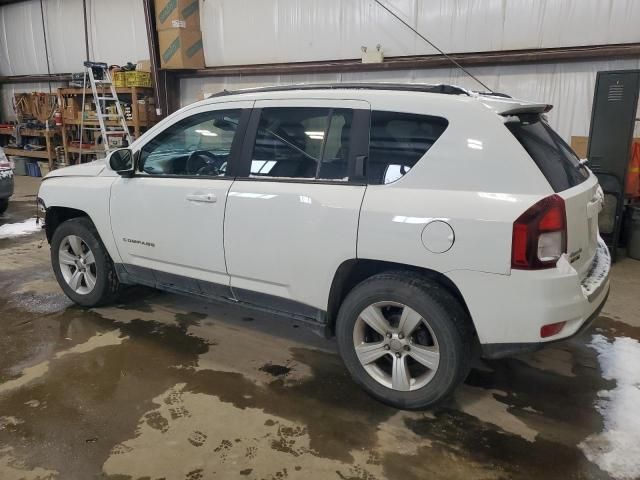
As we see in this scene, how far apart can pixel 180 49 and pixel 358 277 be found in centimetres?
745

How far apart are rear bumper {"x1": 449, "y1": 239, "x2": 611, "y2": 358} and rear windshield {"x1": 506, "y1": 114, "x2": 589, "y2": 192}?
16.3 inches

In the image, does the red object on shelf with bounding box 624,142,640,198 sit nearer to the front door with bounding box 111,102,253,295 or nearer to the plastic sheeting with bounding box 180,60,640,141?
the plastic sheeting with bounding box 180,60,640,141

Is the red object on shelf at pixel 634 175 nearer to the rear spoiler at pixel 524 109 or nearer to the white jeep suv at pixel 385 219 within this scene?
the white jeep suv at pixel 385 219

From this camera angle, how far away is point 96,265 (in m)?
3.97

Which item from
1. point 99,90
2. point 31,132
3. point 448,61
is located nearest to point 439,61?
point 448,61

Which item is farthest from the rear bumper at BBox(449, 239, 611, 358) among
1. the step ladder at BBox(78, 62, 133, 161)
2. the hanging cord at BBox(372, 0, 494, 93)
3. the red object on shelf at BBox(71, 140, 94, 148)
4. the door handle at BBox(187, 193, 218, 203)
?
the red object on shelf at BBox(71, 140, 94, 148)

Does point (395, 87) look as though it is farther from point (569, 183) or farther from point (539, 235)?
point (539, 235)

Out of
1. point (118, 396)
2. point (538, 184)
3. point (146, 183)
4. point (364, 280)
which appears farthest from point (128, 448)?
point (538, 184)

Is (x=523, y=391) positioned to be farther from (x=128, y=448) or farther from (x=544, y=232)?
(x=128, y=448)

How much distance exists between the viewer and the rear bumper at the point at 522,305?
2.29 m

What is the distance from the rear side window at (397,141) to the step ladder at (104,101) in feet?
25.1

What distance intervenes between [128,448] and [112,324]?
1647 millimetres

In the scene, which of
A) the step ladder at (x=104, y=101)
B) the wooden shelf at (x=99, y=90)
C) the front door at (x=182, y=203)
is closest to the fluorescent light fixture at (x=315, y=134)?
the front door at (x=182, y=203)

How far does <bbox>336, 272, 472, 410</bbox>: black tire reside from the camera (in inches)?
97.9
